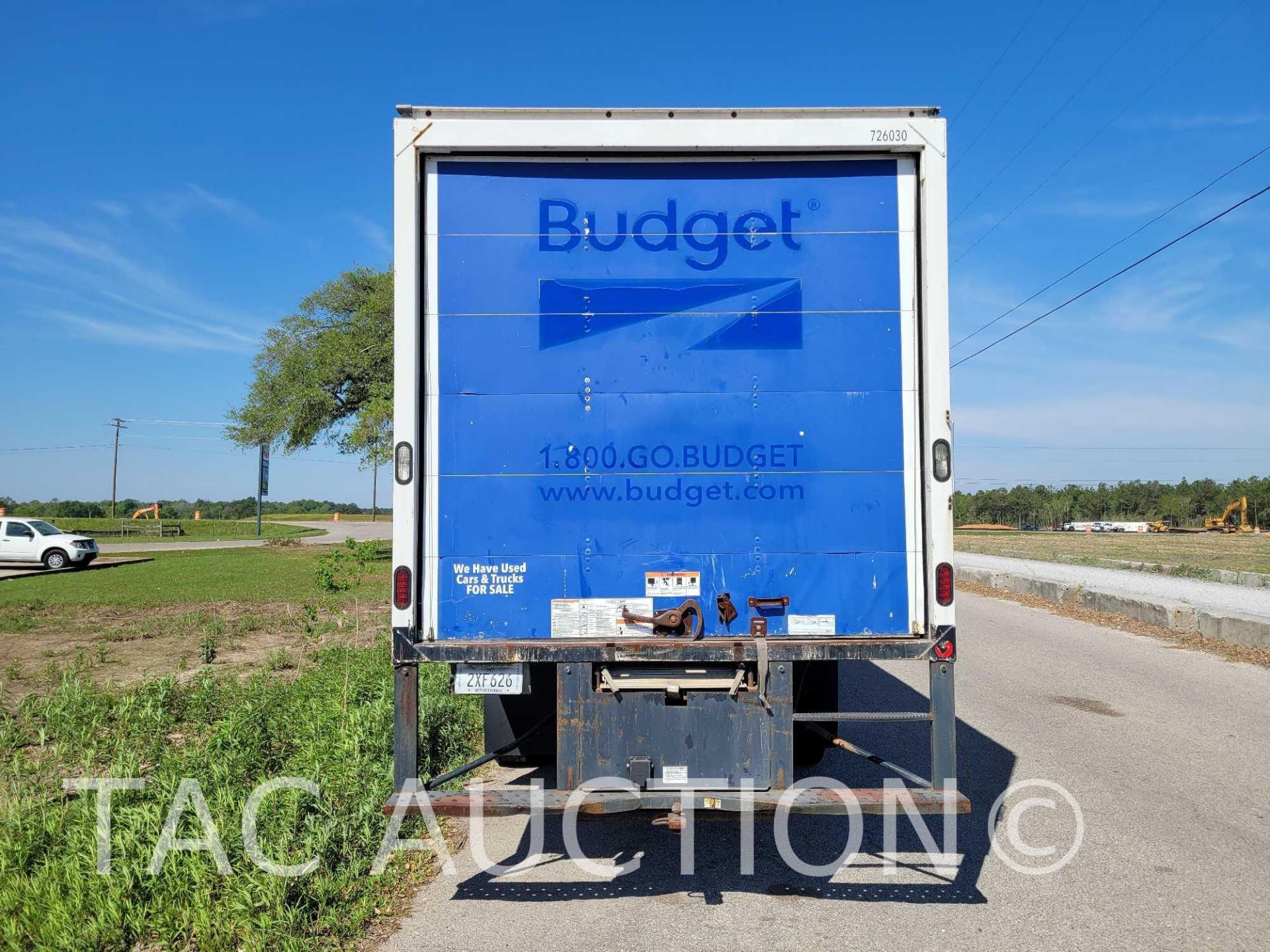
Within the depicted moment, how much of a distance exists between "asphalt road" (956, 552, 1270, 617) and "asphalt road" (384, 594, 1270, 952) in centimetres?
855

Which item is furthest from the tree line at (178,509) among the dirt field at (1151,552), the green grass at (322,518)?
the dirt field at (1151,552)

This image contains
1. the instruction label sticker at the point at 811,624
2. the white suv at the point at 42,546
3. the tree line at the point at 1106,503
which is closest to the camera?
the instruction label sticker at the point at 811,624

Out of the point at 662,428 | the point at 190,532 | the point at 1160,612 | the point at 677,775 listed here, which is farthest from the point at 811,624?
the point at 190,532

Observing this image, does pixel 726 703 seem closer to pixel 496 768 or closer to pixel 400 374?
pixel 400 374

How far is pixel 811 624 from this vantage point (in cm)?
407

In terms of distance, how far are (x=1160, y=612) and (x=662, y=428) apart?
12.5m

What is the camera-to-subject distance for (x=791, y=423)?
4102 millimetres

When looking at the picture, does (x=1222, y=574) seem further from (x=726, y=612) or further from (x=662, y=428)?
(x=662, y=428)

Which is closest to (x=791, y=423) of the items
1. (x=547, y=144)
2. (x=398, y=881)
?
(x=547, y=144)

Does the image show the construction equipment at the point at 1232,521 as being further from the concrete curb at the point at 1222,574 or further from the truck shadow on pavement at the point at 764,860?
the truck shadow on pavement at the point at 764,860

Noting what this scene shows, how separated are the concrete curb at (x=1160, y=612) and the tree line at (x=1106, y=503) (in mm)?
79768

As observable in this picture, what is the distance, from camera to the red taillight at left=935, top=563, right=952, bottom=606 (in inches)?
160

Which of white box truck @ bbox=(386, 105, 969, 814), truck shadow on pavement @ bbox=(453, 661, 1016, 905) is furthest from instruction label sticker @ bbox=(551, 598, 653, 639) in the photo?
truck shadow on pavement @ bbox=(453, 661, 1016, 905)

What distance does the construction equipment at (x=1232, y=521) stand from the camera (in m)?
73.4
